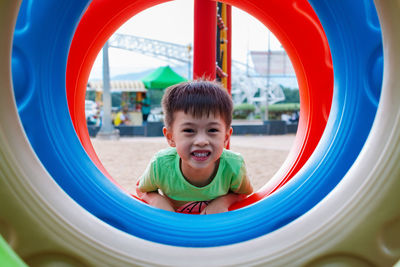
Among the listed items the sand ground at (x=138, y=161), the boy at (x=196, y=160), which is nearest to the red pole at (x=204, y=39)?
the boy at (x=196, y=160)

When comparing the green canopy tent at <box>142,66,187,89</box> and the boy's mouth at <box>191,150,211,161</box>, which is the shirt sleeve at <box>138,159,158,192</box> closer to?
the boy's mouth at <box>191,150,211,161</box>

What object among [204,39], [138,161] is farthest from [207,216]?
[138,161]

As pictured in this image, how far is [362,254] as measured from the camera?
1.88 ft

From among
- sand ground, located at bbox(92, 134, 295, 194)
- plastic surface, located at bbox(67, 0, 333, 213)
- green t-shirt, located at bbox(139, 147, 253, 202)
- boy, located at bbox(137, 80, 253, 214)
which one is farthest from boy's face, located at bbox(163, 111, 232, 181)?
sand ground, located at bbox(92, 134, 295, 194)

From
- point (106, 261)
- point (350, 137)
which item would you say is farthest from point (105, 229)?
point (350, 137)

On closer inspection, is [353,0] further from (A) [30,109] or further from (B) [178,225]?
(A) [30,109]

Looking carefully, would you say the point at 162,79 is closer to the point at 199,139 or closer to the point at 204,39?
the point at 204,39

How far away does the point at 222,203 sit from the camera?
1.50 metres

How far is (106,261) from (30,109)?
2.27 ft

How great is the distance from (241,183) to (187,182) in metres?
0.24

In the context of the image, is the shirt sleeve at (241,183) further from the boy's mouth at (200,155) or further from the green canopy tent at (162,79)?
the green canopy tent at (162,79)

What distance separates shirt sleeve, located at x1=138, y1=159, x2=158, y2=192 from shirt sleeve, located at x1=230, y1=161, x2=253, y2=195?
34 centimetres

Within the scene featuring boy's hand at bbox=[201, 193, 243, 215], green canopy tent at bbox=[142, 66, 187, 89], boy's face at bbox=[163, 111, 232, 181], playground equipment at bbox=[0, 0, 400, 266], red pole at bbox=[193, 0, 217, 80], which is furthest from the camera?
green canopy tent at bbox=[142, 66, 187, 89]

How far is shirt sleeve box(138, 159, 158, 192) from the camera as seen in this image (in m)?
1.56
